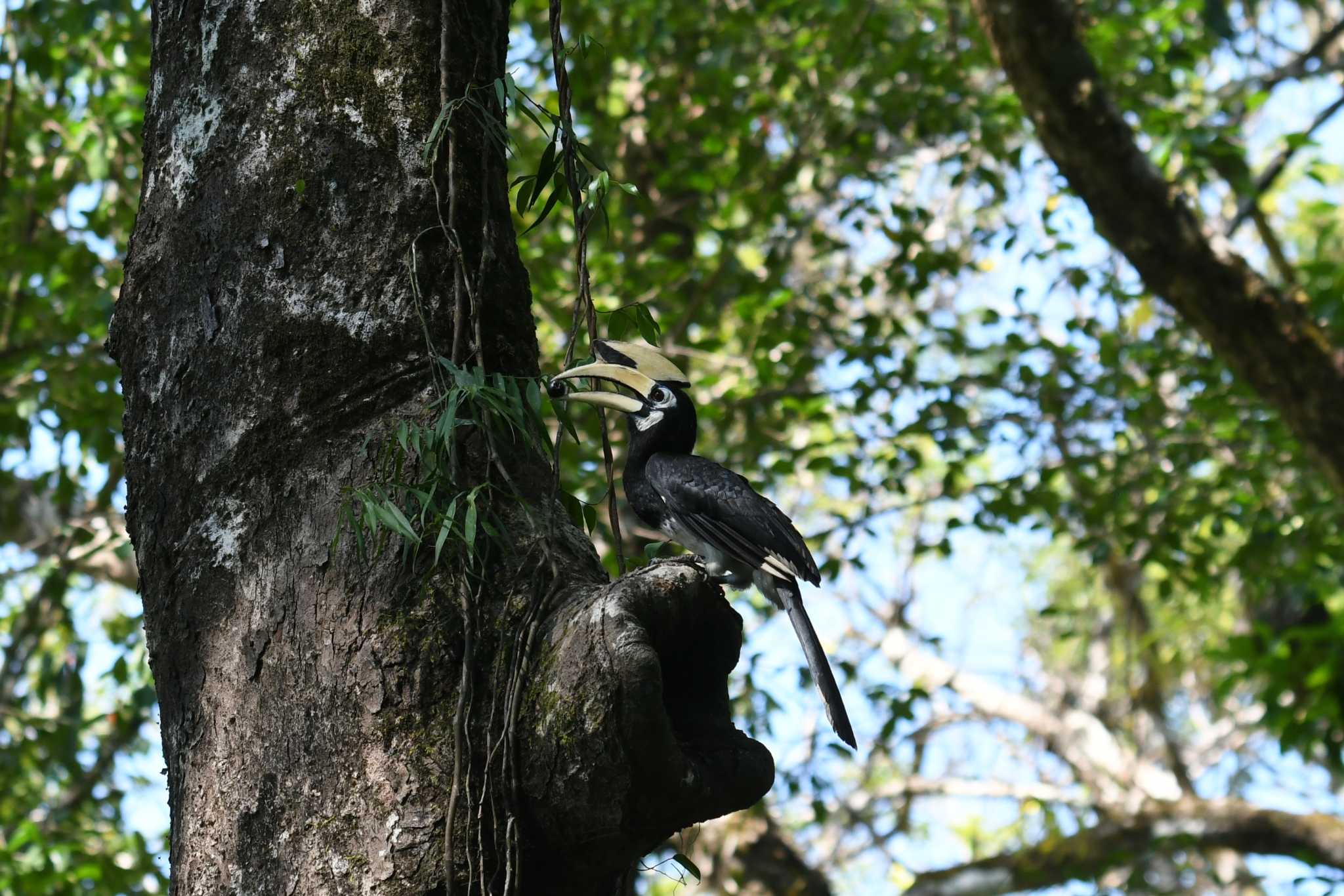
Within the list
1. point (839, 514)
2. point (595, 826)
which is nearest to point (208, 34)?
point (595, 826)

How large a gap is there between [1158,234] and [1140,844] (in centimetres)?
439

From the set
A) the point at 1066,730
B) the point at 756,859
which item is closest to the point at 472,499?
the point at 756,859

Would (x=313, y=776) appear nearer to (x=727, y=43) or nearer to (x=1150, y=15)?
(x=727, y=43)

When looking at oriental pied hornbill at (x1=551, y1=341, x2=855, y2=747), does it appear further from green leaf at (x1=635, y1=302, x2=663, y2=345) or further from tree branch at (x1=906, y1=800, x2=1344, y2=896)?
tree branch at (x1=906, y1=800, x2=1344, y2=896)

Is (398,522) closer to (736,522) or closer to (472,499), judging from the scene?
(472,499)

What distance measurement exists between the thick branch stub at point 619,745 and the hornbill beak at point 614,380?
2.37 feet

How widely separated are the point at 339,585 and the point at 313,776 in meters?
0.28

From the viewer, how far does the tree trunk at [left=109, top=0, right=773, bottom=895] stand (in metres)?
1.79

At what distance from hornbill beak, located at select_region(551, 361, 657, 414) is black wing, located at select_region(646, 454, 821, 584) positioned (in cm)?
21

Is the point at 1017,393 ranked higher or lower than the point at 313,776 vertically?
higher

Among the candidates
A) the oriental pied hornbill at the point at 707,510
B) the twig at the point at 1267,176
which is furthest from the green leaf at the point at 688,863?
the twig at the point at 1267,176

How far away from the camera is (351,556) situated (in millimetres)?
1966

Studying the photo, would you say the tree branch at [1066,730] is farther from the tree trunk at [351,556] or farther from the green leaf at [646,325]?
the tree trunk at [351,556]

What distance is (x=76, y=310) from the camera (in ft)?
20.7
